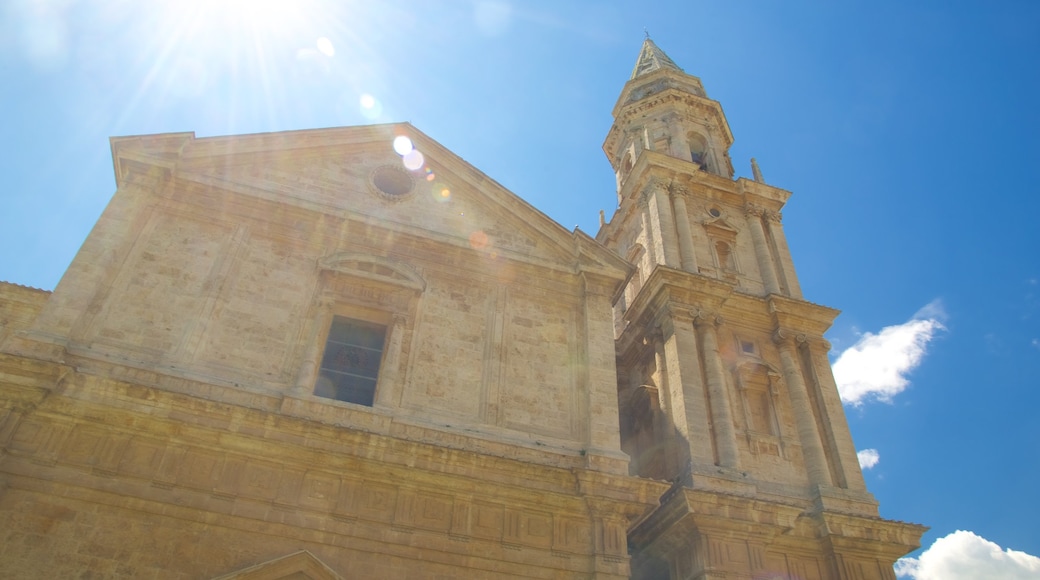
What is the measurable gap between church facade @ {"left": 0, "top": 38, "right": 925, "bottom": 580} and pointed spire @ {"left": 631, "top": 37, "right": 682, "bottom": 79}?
35.8 feet

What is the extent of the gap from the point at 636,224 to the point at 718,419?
25.8ft

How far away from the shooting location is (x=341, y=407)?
11.9 metres

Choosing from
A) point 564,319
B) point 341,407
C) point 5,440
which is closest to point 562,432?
point 564,319

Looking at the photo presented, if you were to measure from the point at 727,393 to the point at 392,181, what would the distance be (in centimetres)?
858

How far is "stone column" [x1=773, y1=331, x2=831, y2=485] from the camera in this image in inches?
610

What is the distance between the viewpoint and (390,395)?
484 inches

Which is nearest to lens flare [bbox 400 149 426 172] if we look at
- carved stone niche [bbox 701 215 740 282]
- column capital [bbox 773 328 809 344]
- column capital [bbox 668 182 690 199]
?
column capital [bbox 668 182 690 199]

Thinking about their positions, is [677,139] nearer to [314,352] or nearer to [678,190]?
[678,190]

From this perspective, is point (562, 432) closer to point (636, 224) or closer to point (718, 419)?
point (718, 419)

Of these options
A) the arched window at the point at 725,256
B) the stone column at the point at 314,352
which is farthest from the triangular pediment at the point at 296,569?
the arched window at the point at 725,256

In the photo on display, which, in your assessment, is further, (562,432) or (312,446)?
(562,432)

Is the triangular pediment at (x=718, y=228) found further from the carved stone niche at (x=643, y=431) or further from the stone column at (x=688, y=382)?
the carved stone niche at (x=643, y=431)

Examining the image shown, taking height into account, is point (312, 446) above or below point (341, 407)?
below

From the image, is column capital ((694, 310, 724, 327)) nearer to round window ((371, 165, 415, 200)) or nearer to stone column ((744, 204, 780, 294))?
stone column ((744, 204, 780, 294))
